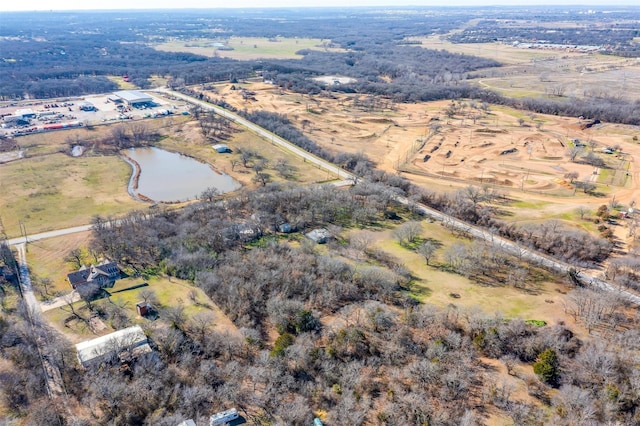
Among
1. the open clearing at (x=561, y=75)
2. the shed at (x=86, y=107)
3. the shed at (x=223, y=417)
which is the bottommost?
Answer: the shed at (x=223, y=417)

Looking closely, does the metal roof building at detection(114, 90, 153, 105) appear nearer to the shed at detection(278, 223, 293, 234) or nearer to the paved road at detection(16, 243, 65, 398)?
the paved road at detection(16, 243, 65, 398)

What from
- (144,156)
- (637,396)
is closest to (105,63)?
(144,156)

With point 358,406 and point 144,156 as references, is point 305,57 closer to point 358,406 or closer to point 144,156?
point 144,156

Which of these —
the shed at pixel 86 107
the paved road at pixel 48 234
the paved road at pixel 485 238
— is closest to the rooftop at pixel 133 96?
the shed at pixel 86 107


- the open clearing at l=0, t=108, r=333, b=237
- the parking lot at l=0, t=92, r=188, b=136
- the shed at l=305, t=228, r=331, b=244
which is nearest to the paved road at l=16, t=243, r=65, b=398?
the open clearing at l=0, t=108, r=333, b=237

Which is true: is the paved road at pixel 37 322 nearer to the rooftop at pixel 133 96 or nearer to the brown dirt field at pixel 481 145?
the brown dirt field at pixel 481 145
